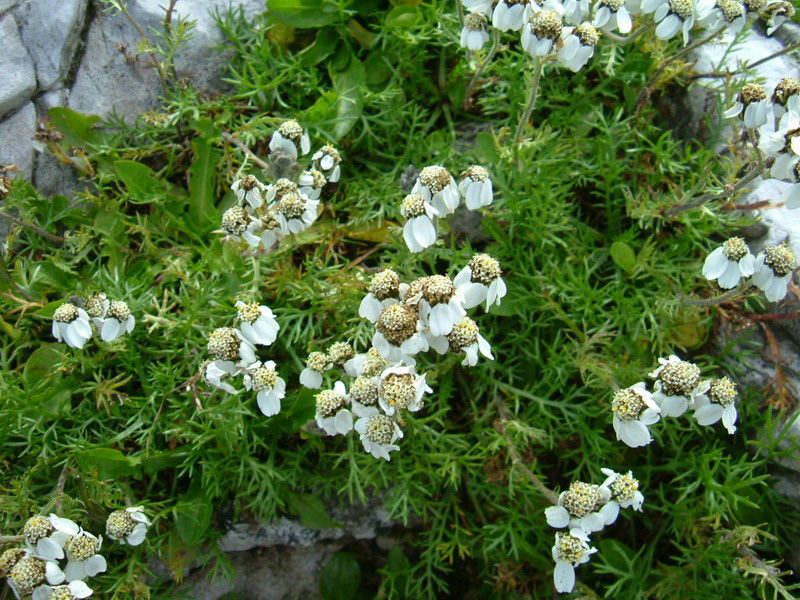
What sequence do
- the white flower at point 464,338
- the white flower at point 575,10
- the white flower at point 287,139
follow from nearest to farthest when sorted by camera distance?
1. the white flower at point 464,338
2. the white flower at point 575,10
3. the white flower at point 287,139

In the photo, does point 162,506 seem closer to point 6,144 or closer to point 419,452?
point 419,452

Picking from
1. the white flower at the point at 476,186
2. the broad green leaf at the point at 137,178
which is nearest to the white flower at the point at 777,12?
the white flower at the point at 476,186

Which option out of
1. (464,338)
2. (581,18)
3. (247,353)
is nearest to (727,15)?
(581,18)

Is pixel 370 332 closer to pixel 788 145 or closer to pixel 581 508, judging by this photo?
pixel 581 508

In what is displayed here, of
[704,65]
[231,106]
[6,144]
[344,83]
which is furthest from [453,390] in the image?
[6,144]

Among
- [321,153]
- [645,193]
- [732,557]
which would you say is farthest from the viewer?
[645,193]

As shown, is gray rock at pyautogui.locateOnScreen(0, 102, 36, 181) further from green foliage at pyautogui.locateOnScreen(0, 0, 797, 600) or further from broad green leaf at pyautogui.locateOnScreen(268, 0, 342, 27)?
broad green leaf at pyautogui.locateOnScreen(268, 0, 342, 27)

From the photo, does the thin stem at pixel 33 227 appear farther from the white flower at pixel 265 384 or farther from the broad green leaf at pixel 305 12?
the broad green leaf at pixel 305 12
